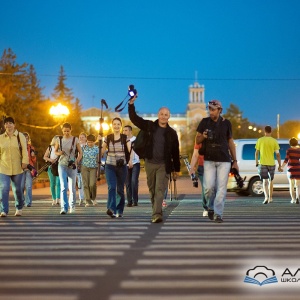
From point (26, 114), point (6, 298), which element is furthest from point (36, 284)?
point (26, 114)

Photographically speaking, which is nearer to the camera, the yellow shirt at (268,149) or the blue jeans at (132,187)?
the blue jeans at (132,187)

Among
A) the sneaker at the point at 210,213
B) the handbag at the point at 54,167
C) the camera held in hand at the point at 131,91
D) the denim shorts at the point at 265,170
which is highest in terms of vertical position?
the camera held in hand at the point at 131,91

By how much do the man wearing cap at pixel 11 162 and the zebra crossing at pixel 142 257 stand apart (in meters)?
0.79

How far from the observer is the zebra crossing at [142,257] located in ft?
21.3

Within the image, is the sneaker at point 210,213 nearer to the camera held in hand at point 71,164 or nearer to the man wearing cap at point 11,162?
the camera held in hand at point 71,164

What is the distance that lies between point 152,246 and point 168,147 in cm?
377

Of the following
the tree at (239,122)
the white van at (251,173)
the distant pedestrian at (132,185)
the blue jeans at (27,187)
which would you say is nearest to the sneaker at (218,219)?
the distant pedestrian at (132,185)

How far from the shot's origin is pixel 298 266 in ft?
25.3

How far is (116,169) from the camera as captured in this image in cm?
1476

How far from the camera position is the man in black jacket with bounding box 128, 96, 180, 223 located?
1309cm

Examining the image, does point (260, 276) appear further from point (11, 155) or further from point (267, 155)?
point (267, 155)

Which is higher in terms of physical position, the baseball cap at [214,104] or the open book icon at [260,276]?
the baseball cap at [214,104]

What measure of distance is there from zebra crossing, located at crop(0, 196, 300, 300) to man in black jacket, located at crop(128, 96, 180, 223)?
18.0 inches

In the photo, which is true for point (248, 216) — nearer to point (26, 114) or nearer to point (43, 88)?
point (26, 114)
